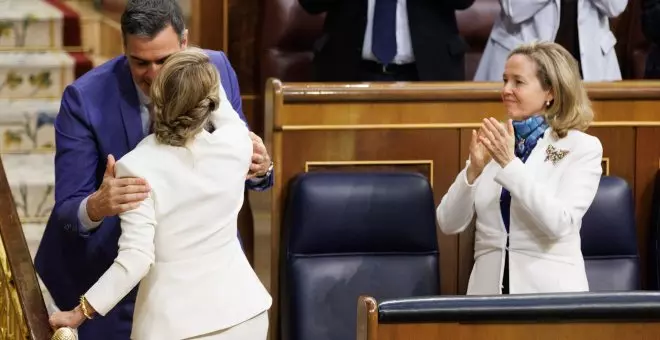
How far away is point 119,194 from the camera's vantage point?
228 centimetres

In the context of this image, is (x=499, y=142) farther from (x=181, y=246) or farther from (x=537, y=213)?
(x=181, y=246)

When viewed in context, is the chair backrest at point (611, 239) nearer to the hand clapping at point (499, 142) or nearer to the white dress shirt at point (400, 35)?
the hand clapping at point (499, 142)

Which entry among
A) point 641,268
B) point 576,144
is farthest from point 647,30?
point 576,144

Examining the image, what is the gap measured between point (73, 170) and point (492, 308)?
2.89 ft

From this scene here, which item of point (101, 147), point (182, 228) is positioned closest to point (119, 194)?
point (182, 228)

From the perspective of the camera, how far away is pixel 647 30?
4.16 meters

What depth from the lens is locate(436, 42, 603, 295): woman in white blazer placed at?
9.68ft

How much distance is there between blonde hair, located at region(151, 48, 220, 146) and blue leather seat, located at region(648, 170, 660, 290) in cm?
160

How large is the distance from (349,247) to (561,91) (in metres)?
0.69

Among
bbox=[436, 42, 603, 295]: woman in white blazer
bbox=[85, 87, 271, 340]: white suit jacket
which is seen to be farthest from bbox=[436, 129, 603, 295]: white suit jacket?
bbox=[85, 87, 271, 340]: white suit jacket

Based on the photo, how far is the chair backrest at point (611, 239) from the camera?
3.34m

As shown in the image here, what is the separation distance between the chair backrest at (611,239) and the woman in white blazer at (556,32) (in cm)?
74

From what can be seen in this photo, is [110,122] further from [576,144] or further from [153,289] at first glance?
[576,144]

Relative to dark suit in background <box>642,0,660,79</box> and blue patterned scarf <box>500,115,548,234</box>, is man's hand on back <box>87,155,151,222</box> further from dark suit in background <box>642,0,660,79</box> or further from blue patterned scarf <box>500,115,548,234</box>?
dark suit in background <box>642,0,660,79</box>
